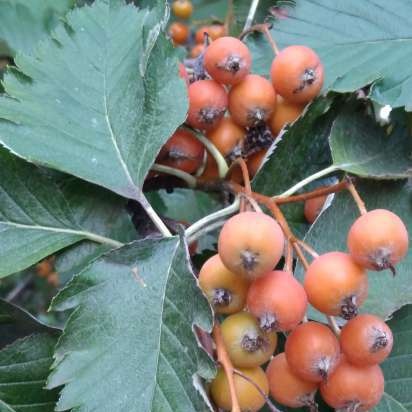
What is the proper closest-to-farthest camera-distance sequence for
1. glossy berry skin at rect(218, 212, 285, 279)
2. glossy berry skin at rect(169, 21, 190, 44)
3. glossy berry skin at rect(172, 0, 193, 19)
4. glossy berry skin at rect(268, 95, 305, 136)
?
glossy berry skin at rect(218, 212, 285, 279) < glossy berry skin at rect(268, 95, 305, 136) < glossy berry skin at rect(169, 21, 190, 44) < glossy berry skin at rect(172, 0, 193, 19)

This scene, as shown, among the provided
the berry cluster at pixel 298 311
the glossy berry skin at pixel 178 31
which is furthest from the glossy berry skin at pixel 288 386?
the glossy berry skin at pixel 178 31

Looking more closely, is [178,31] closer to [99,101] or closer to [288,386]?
[99,101]

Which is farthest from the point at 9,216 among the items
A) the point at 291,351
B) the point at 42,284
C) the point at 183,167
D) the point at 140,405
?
the point at 42,284

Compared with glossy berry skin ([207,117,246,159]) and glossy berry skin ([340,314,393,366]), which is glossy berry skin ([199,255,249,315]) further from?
glossy berry skin ([207,117,246,159])

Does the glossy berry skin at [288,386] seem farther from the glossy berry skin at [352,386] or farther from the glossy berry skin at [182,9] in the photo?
the glossy berry skin at [182,9]

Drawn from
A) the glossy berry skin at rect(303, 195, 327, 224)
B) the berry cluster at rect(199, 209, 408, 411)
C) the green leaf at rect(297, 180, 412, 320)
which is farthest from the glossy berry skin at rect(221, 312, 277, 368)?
the glossy berry skin at rect(303, 195, 327, 224)

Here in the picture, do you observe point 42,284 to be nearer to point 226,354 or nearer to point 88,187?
point 88,187
